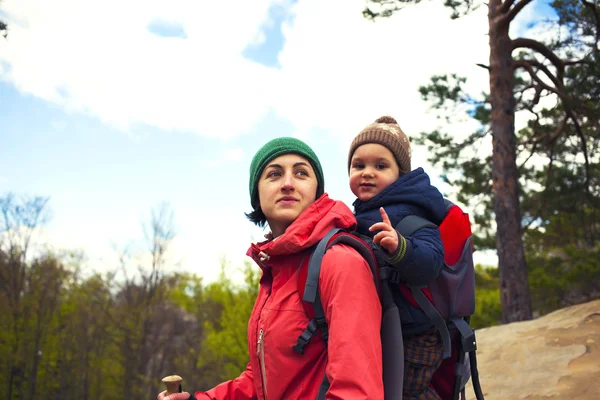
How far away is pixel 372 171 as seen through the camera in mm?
2307

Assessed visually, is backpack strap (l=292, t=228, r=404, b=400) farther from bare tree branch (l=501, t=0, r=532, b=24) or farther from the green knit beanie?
bare tree branch (l=501, t=0, r=532, b=24)

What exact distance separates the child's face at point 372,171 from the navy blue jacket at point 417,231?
0.21 ft

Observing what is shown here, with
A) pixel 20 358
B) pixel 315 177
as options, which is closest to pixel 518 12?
pixel 315 177

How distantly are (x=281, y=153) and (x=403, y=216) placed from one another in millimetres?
538

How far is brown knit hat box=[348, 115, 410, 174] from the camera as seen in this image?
2330 mm

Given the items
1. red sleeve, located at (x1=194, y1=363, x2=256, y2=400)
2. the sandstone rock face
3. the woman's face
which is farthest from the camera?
the sandstone rock face

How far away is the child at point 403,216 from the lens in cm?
177

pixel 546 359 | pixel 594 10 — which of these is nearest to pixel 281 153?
pixel 546 359

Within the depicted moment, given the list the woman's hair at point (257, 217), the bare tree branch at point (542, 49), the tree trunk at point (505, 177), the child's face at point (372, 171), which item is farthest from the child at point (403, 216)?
the bare tree branch at point (542, 49)

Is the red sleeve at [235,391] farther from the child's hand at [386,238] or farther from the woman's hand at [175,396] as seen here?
the child's hand at [386,238]

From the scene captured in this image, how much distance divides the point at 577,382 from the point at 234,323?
1850 centimetres

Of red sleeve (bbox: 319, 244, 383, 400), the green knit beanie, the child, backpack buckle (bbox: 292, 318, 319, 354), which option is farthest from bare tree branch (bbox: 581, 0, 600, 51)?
backpack buckle (bbox: 292, 318, 319, 354)

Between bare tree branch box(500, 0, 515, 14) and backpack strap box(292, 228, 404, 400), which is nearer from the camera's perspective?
backpack strap box(292, 228, 404, 400)

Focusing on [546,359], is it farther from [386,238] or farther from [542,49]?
[542,49]
